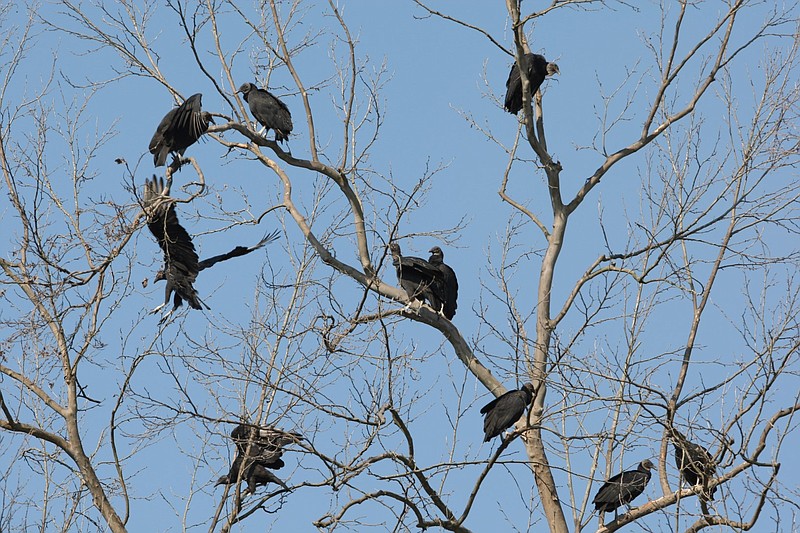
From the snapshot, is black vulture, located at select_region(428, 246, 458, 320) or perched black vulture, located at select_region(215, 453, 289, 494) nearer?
perched black vulture, located at select_region(215, 453, 289, 494)

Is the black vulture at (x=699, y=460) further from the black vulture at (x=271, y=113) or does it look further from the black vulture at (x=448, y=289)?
the black vulture at (x=271, y=113)

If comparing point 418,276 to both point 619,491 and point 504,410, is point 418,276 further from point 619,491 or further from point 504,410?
point 619,491

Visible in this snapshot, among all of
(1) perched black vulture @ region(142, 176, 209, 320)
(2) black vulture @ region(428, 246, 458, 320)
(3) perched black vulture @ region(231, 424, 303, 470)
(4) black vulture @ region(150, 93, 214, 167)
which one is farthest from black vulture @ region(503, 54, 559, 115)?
(3) perched black vulture @ region(231, 424, 303, 470)

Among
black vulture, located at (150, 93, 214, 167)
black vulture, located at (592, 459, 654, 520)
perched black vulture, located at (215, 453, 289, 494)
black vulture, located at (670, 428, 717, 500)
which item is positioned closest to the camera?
black vulture, located at (670, 428, 717, 500)

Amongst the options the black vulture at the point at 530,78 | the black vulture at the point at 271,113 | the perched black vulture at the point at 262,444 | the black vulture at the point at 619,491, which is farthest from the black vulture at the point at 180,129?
the black vulture at the point at 619,491

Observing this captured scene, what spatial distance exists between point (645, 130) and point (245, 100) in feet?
10.7

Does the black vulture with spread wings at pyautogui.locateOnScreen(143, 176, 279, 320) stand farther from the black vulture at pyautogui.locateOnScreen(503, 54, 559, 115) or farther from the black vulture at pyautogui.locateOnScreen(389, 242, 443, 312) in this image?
the black vulture at pyautogui.locateOnScreen(503, 54, 559, 115)

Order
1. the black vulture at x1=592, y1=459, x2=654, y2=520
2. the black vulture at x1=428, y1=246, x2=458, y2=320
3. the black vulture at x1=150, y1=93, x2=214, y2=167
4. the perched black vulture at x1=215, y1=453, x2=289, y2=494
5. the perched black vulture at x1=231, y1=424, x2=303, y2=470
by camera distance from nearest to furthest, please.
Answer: the perched black vulture at x1=231, y1=424, x2=303, y2=470
the perched black vulture at x1=215, y1=453, x2=289, y2=494
the black vulture at x1=592, y1=459, x2=654, y2=520
the black vulture at x1=150, y1=93, x2=214, y2=167
the black vulture at x1=428, y1=246, x2=458, y2=320

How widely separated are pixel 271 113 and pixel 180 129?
3.13ft


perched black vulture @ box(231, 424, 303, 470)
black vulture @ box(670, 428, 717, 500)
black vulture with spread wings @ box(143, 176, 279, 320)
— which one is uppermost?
black vulture with spread wings @ box(143, 176, 279, 320)

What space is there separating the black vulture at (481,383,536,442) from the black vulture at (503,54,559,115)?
2450mm

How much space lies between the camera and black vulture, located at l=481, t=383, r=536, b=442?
8086 mm

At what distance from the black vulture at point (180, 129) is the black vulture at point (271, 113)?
78 cm

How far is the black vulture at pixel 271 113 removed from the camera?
9273mm
